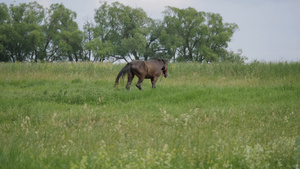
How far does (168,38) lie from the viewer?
177 ft

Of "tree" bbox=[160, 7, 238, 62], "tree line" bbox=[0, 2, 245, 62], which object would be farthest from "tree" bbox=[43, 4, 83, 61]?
"tree" bbox=[160, 7, 238, 62]

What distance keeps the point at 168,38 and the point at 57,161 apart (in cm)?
5141

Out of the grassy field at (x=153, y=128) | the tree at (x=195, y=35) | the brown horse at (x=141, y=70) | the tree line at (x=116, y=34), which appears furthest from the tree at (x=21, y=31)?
the brown horse at (x=141, y=70)

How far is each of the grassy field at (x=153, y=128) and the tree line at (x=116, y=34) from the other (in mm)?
36566

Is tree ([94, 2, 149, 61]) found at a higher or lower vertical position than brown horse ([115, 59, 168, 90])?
higher

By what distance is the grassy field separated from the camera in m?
3.90

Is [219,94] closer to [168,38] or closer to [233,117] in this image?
[233,117]

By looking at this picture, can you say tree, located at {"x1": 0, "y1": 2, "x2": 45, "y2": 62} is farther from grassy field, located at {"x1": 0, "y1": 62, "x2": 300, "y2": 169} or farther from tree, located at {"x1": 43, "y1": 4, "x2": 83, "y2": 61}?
grassy field, located at {"x1": 0, "y1": 62, "x2": 300, "y2": 169}

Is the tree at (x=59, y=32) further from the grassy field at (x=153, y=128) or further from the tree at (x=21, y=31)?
the grassy field at (x=153, y=128)

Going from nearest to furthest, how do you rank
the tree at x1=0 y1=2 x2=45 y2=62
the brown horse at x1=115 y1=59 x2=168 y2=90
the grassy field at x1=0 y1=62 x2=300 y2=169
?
the grassy field at x1=0 y1=62 x2=300 y2=169 → the brown horse at x1=115 y1=59 x2=168 y2=90 → the tree at x1=0 y1=2 x2=45 y2=62

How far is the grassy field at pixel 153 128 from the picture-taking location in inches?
154

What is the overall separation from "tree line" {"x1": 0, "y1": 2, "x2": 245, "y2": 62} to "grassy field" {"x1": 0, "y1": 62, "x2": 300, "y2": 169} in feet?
120

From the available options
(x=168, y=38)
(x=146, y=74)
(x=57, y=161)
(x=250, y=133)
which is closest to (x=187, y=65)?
(x=146, y=74)

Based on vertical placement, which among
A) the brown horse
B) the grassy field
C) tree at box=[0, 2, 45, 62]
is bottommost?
the grassy field
